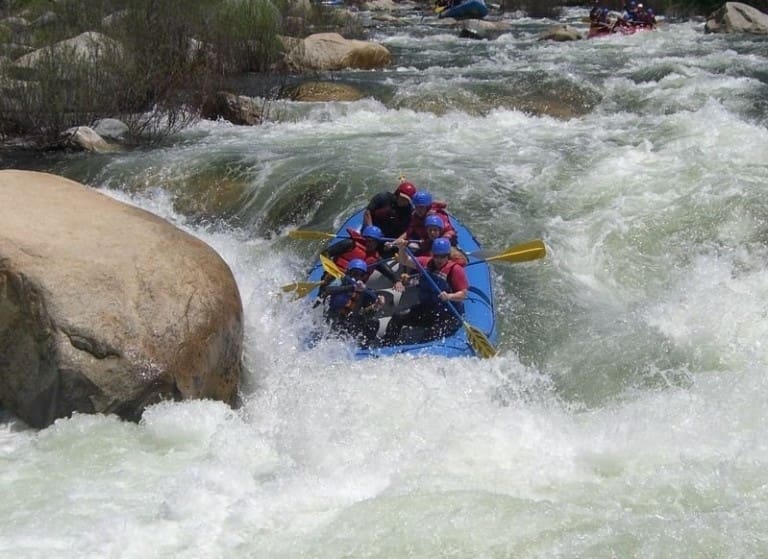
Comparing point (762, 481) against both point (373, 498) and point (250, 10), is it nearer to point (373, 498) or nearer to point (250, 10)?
point (373, 498)

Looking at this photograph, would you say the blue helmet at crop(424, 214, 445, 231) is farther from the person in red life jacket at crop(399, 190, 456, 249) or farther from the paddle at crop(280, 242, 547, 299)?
the paddle at crop(280, 242, 547, 299)

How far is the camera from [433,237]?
5938mm

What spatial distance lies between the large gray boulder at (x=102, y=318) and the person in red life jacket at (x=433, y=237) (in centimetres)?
157

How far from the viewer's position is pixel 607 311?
600 centimetres

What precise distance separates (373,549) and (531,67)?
11402mm

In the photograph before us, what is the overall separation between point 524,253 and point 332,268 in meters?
1.39

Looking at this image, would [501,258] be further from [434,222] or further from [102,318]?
[102,318]

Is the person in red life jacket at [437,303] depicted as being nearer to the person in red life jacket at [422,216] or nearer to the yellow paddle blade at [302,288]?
the person in red life jacket at [422,216]

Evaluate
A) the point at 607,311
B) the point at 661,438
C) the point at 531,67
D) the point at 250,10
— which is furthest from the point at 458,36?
the point at 661,438

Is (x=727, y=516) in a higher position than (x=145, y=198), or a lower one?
higher

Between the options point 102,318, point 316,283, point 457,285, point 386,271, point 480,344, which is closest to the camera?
point 102,318

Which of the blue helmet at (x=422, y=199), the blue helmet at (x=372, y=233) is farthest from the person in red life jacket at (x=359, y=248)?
the blue helmet at (x=422, y=199)

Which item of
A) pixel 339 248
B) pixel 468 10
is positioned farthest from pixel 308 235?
pixel 468 10

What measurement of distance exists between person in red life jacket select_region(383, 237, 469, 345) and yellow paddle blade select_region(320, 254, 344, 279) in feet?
1.81
